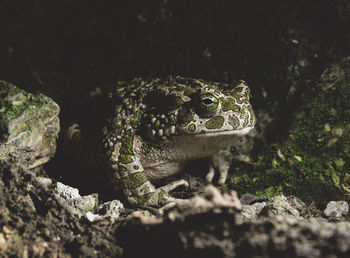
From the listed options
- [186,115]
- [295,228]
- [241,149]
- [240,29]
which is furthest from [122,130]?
[295,228]

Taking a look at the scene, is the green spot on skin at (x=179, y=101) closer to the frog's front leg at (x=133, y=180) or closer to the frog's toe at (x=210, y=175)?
the frog's front leg at (x=133, y=180)

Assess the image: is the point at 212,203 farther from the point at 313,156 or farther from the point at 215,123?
the point at 313,156

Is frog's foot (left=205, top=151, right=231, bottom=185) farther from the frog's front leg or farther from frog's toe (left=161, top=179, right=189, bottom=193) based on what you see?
the frog's front leg

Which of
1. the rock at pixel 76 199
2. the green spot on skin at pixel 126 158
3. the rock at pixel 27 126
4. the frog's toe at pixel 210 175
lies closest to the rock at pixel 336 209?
the frog's toe at pixel 210 175

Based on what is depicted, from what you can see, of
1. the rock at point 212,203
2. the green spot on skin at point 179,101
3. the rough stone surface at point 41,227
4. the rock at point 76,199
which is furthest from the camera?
the green spot on skin at point 179,101

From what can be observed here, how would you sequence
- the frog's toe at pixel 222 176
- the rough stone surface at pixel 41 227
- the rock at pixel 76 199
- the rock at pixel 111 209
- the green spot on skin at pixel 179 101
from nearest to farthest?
the rough stone surface at pixel 41 227 → the rock at pixel 111 209 → the rock at pixel 76 199 → the green spot on skin at pixel 179 101 → the frog's toe at pixel 222 176

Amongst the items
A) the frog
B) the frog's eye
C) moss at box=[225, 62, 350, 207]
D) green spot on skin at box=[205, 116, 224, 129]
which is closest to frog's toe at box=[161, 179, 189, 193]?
the frog

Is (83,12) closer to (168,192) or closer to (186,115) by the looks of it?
(186,115)

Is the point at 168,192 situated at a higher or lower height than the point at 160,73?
lower
